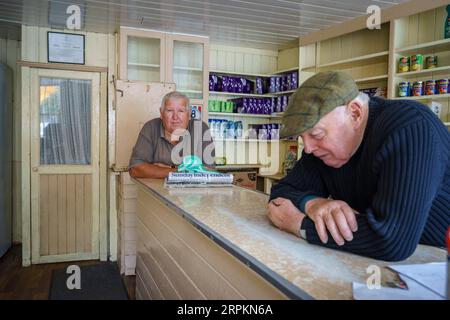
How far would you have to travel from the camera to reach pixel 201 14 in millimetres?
3521

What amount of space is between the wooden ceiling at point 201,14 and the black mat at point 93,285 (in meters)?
2.40

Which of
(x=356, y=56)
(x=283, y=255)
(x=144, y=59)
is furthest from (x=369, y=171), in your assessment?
(x=144, y=59)

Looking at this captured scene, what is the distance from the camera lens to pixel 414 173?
89 centimetres

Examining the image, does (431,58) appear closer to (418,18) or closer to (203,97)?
(418,18)

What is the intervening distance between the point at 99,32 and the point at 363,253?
3.90m

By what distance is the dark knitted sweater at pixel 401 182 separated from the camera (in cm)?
88

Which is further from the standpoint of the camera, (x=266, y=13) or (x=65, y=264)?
(x=65, y=264)

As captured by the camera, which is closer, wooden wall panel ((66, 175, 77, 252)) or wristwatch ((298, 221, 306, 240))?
wristwatch ((298, 221, 306, 240))

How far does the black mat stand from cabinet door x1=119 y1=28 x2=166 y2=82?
1.95 meters

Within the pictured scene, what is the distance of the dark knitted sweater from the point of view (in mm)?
875

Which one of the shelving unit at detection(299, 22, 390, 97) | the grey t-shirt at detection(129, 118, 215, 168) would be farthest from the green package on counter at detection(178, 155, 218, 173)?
the shelving unit at detection(299, 22, 390, 97)

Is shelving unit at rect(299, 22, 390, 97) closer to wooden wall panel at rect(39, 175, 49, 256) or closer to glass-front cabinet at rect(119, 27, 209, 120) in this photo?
glass-front cabinet at rect(119, 27, 209, 120)

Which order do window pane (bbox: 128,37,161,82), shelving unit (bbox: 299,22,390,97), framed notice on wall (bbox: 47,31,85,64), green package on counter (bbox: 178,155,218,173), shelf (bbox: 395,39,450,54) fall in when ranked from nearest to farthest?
green package on counter (bbox: 178,155,218,173) < shelf (bbox: 395,39,450,54) < shelving unit (bbox: 299,22,390,97) < framed notice on wall (bbox: 47,31,85,64) < window pane (bbox: 128,37,161,82)
